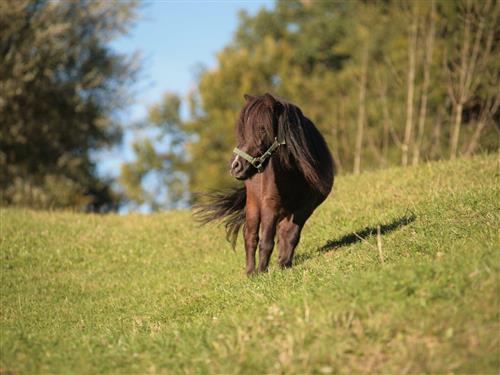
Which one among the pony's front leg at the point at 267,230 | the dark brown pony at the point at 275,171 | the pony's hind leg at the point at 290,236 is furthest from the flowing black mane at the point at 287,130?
the pony's front leg at the point at 267,230

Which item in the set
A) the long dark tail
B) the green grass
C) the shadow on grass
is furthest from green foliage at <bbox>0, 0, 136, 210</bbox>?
the shadow on grass

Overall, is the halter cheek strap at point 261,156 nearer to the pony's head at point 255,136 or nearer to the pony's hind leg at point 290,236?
the pony's head at point 255,136

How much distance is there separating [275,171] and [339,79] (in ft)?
132

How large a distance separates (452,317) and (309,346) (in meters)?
Answer: 1.23

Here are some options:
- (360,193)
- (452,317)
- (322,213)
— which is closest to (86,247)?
(322,213)

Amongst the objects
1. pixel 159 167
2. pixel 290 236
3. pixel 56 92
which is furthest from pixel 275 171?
pixel 159 167

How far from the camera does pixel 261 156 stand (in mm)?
8578

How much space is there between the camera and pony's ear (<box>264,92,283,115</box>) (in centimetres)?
862

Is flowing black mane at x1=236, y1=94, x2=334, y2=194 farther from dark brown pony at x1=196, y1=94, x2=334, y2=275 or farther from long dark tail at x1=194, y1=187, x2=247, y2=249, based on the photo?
long dark tail at x1=194, y1=187, x2=247, y2=249

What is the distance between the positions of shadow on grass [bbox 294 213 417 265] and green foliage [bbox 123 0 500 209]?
17.8m

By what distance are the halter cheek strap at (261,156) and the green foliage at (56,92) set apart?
21355mm

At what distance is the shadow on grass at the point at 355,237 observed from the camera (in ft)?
33.4

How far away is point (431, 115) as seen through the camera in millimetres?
37094

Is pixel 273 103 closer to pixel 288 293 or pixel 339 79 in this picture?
pixel 288 293
